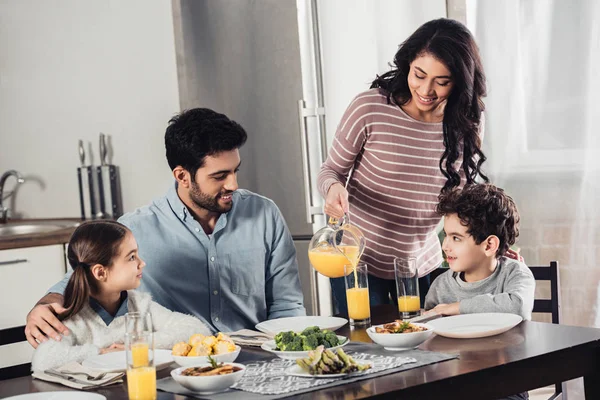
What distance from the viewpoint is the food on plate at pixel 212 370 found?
1528 millimetres

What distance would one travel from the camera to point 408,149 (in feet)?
8.02

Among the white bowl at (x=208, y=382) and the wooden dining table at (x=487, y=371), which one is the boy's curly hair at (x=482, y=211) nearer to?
the wooden dining table at (x=487, y=371)

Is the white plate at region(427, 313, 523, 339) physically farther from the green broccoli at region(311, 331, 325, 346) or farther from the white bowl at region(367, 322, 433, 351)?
the green broccoli at region(311, 331, 325, 346)

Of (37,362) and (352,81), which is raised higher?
(352,81)

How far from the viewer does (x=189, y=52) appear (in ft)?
13.2

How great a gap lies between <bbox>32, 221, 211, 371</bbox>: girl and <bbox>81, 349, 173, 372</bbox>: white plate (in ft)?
0.21

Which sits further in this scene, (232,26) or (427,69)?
(232,26)

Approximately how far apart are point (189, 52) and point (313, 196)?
1.03m

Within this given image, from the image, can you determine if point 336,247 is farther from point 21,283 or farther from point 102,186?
point 102,186

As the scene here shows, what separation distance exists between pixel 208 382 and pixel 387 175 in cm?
112

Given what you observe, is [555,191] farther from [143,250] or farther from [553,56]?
[143,250]

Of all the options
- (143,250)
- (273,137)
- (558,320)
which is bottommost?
(558,320)

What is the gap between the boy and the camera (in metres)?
2.23

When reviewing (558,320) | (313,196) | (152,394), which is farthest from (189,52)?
(152,394)
